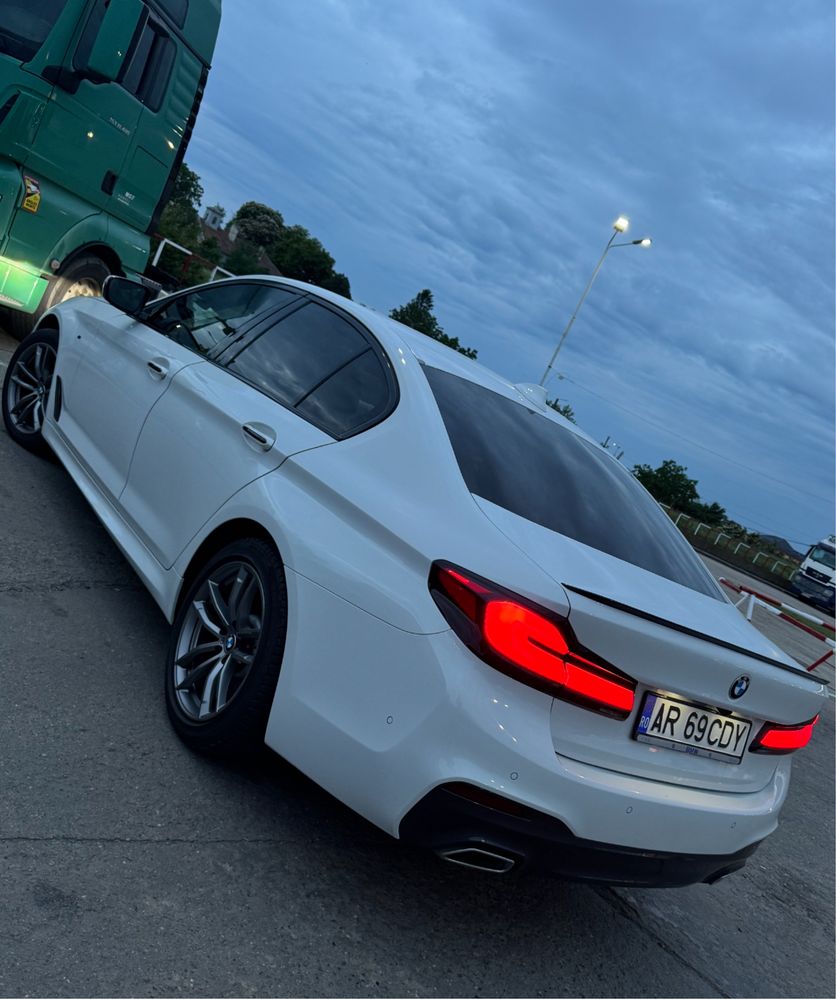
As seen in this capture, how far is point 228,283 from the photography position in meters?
4.52

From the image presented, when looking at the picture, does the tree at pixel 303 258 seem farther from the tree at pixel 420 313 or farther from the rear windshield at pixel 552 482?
the rear windshield at pixel 552 482

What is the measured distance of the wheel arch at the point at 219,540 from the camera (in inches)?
126

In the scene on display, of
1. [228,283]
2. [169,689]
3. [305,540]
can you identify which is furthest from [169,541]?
[228,283]

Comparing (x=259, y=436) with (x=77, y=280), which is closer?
(x=259, y=436)

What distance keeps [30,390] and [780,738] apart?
4757 millimetres

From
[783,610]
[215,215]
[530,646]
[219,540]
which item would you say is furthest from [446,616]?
[215,215]

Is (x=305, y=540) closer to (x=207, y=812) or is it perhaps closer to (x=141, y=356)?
(x=207, y=812)

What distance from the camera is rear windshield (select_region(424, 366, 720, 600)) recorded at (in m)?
3.00

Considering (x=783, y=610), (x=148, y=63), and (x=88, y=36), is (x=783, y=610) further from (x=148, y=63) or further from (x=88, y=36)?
(x=88, y=36)

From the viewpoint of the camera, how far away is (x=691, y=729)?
2.67 metres

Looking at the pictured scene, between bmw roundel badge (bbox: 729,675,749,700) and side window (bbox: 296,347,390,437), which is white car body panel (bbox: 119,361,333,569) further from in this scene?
bmw roundel badge (bbox: 729,675,749,700)

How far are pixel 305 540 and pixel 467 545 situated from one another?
604mm

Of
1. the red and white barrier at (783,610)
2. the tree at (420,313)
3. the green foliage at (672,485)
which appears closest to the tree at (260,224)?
the tree at (420,313)

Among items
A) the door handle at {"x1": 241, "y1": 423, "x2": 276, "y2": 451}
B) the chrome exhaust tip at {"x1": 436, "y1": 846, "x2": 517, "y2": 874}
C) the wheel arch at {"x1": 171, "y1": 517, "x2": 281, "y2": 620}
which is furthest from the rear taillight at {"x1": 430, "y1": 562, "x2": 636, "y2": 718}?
the door handle at {"x1": 241, "y1": 423, "x2": 276, "y2": 451}
